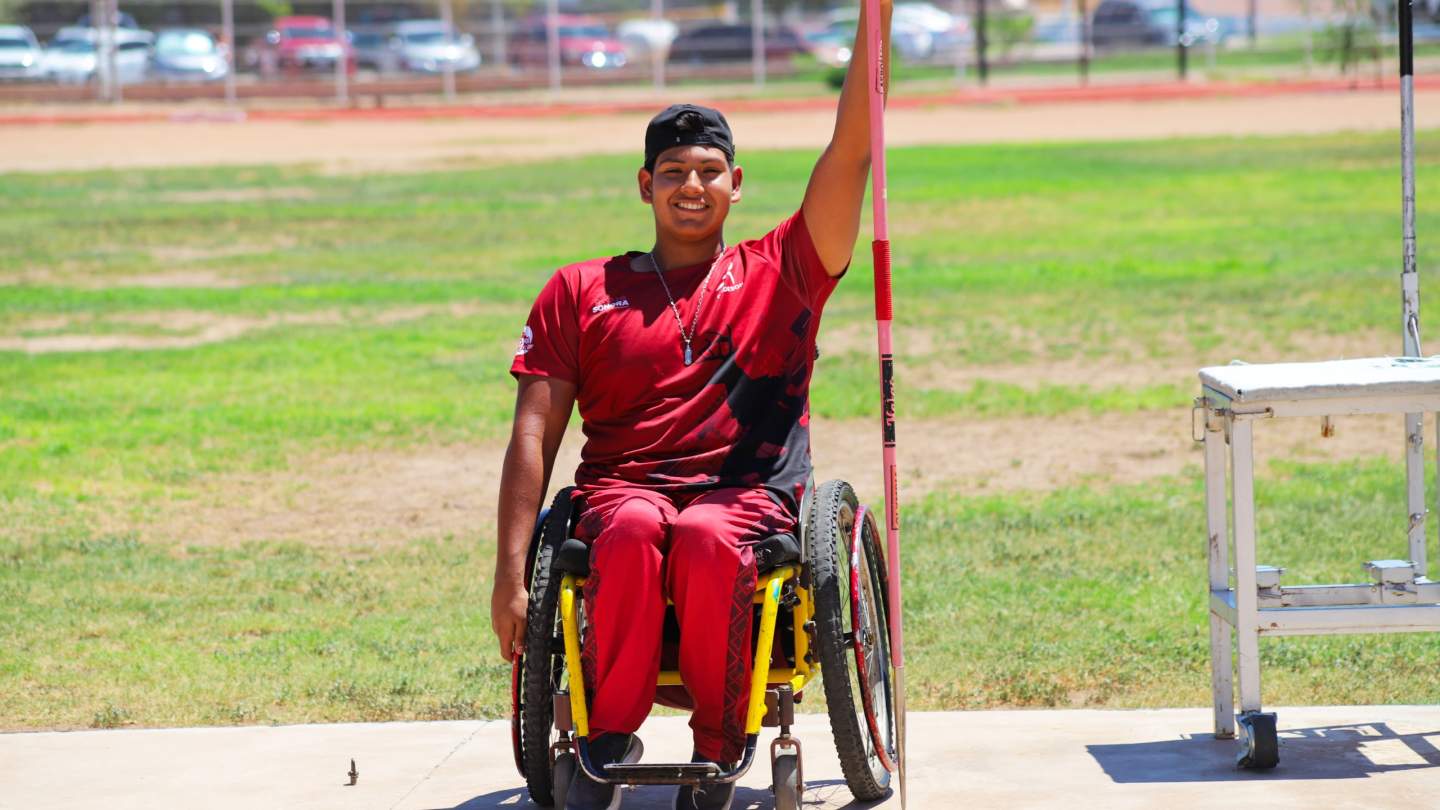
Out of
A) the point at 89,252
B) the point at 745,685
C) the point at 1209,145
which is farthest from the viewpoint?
the point at 1209,145

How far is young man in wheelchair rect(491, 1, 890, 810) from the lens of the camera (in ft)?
13.7

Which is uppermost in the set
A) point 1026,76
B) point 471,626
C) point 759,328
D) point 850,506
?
point 1026,76

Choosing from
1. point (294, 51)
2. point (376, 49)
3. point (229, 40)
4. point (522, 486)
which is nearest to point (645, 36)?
point (376, 49)

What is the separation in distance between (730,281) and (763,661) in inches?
38.4

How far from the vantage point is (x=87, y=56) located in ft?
140

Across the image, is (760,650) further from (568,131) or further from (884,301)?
(568,131)

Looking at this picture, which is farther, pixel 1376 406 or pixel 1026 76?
pixel 1026 76

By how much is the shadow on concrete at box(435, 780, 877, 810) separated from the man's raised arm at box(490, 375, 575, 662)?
388 millimetres

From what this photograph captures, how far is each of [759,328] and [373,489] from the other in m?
4.86

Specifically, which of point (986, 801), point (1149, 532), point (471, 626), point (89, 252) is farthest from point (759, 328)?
point (89, 252)

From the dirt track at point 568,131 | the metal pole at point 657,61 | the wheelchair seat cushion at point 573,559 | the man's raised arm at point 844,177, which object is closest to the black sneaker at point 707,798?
the wheelchair seat cushion at point 573,559

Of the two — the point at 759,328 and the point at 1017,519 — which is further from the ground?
the point at 759,328

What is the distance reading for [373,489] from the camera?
9.02 metres

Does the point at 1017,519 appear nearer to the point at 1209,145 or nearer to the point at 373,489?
the point at 373,489
